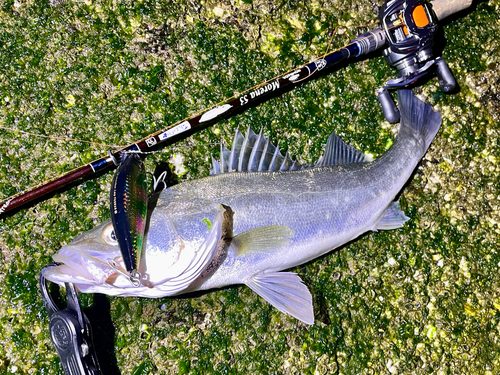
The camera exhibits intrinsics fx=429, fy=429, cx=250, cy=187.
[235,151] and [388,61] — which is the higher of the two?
[235,151]

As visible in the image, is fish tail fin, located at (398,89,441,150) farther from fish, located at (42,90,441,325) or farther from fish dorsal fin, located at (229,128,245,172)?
fish dorsal fin, located at (229,128,245,172)

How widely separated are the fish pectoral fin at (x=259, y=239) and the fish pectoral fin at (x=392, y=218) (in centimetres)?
87

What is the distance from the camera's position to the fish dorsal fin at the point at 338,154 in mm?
3111

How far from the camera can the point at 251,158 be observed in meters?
2.92

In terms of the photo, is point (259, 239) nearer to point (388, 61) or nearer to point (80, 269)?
point (80, 269)

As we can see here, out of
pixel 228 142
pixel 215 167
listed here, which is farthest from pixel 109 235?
pixel 228 142

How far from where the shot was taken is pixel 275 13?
339cm

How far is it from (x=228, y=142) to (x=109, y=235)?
116 centimetres

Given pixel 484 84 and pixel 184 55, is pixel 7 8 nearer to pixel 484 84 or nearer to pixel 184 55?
pixel 184 55

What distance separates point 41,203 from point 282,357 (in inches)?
80.3

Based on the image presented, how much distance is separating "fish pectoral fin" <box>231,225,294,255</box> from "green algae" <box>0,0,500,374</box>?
572 millimetres

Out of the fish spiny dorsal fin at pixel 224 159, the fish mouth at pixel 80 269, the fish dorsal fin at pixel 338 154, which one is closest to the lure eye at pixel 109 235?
the fish mouth at pixel 80 269

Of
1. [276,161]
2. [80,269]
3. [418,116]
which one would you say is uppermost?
[80,269]

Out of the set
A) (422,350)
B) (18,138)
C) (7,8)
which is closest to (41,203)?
(18,138)
